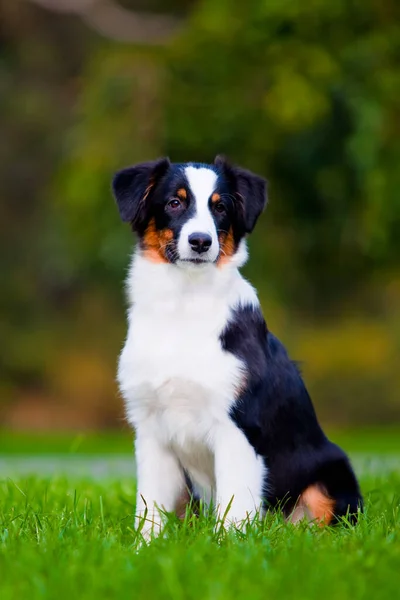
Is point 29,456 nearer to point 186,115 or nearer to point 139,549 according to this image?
point 186,115

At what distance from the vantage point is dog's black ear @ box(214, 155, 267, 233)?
535cm

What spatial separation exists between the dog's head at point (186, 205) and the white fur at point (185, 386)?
84mm

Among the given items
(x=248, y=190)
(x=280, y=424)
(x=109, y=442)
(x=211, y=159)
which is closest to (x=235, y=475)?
(x=280, y=424)

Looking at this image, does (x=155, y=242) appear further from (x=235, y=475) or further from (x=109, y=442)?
(x=109, y=442)

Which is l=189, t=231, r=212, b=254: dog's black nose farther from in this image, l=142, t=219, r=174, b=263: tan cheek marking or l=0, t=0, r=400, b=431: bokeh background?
l=0, t=0, r=400, b=431: bokeh background

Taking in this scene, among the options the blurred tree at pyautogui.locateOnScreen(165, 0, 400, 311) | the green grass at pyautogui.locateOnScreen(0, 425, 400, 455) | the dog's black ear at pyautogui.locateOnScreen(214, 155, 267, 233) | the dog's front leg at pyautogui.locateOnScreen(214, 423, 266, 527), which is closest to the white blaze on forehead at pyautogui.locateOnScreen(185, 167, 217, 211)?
the dog's black ear at pyautogui.locateOnScreen(214, 155, 267, 233)

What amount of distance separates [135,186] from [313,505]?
1.78 m

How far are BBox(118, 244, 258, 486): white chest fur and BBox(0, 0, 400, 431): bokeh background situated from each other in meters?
7.60

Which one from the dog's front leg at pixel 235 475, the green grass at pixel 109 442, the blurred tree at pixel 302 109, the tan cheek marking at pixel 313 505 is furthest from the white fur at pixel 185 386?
the blurred tree at pixel 302 109

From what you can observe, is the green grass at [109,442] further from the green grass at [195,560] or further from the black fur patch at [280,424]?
the green grass at [195,560]

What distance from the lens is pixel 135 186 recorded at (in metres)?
5.30

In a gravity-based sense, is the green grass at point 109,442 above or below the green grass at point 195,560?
below

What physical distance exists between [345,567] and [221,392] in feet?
4.02

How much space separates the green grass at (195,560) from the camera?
3.68 m
